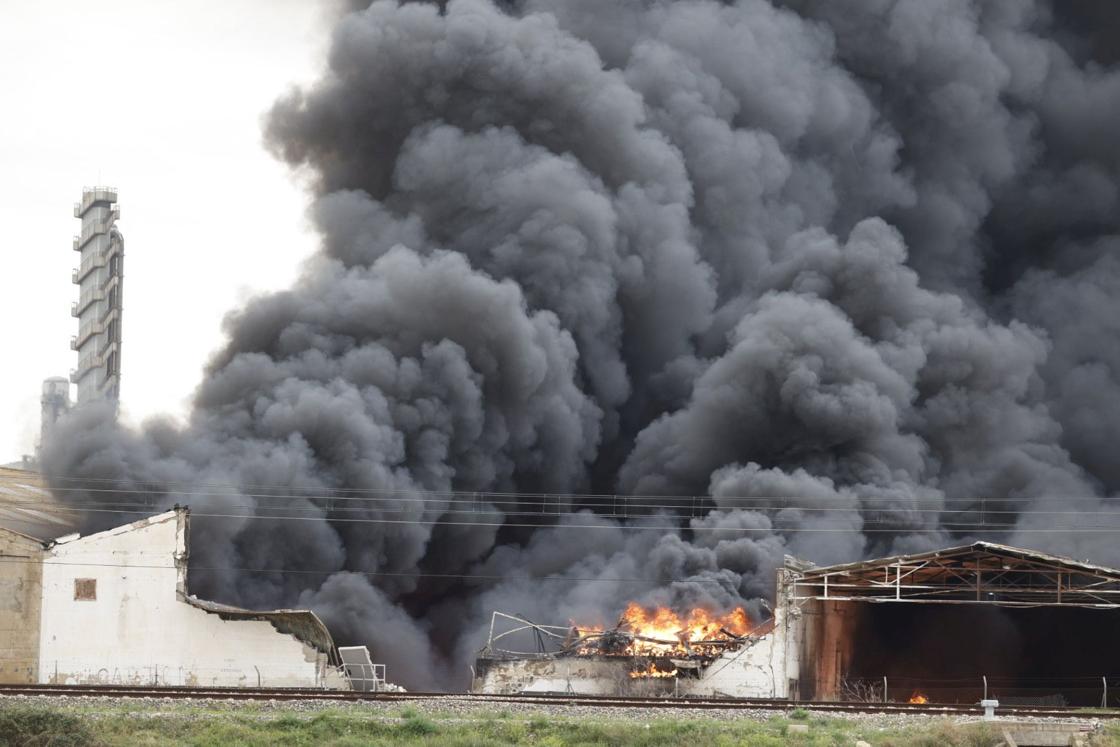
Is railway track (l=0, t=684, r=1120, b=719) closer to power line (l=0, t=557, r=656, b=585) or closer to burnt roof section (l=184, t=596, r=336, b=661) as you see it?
burnt roof section (l=184, t=596, r=336, b=661)

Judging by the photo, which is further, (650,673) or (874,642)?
(874,642)

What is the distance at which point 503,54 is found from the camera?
2370 inches

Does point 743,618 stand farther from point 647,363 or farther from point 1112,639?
point 647,363

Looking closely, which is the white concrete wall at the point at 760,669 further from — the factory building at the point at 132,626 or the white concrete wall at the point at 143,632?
the white concrete wall at the point at 143,632

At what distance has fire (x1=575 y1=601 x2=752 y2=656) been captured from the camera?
4269 centimetres

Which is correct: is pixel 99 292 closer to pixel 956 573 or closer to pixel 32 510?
pixel 32 510

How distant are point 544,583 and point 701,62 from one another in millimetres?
20361

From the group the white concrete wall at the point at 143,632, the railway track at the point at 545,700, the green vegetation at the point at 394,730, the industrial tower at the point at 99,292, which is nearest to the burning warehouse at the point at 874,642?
the white concrete wall at the point at 143,632

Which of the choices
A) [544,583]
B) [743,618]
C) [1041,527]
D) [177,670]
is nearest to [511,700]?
[177,670]

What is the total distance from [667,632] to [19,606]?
1534 cm

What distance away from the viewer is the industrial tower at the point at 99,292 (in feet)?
218

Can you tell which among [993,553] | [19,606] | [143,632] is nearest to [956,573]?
[993,553]

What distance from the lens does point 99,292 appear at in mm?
66188

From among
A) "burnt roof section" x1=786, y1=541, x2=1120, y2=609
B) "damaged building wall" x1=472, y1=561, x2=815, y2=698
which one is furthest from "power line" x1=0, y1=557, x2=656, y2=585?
"burnt roof section" x1=786, y1=541, x2=1120, y2=609
